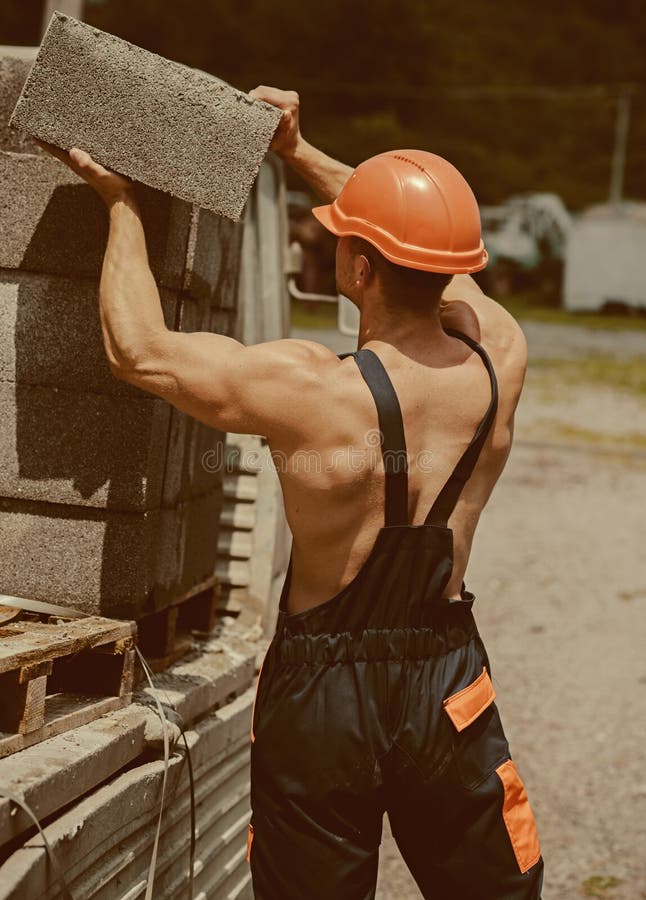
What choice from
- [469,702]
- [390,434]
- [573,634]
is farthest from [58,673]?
[573,634]

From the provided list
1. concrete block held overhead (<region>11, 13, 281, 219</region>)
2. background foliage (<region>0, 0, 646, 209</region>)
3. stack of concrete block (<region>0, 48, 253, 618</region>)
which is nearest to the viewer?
concrete block held overhead (<region>11, 13, 281, 219</region>)

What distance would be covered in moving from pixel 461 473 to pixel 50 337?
1.30 metres

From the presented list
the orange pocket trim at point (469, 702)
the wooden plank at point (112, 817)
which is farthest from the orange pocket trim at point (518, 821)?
the wooden plank at point (112, 817)

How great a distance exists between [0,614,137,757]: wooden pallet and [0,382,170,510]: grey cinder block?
14.5 inches

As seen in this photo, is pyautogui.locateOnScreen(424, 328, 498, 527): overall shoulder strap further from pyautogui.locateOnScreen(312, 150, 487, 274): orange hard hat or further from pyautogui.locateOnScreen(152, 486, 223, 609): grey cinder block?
pyautogui.locateOnScreen(152, 486, 223, 609): grey cinder block

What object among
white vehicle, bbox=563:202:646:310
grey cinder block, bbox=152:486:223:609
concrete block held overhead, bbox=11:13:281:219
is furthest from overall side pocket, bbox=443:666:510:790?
white vehicle, bbox=563:202:646:310

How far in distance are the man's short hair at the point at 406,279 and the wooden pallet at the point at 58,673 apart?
1.25 m

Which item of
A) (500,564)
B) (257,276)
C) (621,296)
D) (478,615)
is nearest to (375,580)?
(257,276)

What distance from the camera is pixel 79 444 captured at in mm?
3646

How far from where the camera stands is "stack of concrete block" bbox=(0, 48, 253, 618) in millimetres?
3596

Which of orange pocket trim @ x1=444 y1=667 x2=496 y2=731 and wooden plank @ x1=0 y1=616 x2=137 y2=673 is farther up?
wooden plank @ x1=0 y1=616 x2=137 y2=673

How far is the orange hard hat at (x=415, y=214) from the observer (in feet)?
10.1

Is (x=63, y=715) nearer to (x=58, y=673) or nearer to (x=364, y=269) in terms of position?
(x=58, y=673)

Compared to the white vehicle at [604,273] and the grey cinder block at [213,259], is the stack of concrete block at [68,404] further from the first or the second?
the white vehicle at [604,273]
